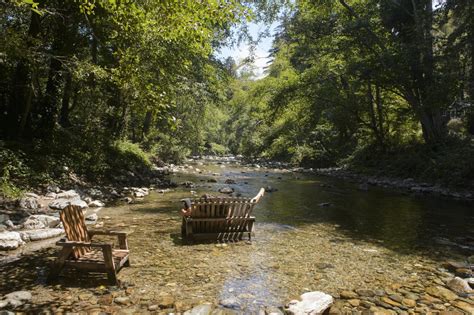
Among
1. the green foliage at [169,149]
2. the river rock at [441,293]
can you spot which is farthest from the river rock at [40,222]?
the green foliage at [169,149]

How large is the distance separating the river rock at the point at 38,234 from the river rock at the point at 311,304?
6144 mm

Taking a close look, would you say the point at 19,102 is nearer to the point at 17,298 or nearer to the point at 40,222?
the point at 40,222

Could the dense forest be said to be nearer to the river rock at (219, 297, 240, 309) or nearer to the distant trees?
the distant trees

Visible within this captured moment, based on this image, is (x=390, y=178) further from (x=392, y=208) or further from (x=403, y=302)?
(x=403, y=302)

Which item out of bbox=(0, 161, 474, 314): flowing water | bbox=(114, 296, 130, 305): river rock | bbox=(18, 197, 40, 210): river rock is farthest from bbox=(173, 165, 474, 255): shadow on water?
bbox=(18, 197, 40, 210): river rock

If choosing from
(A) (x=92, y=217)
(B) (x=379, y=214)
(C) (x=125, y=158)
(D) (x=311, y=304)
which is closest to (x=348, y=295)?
(D) (x=311, y=304)

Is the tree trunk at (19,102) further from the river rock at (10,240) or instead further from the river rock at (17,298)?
the river rock at (17,298)

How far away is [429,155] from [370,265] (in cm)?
1723

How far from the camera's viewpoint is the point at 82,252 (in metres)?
6.25

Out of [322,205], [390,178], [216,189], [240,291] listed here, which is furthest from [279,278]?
[390,178]

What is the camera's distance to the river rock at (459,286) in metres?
5.97

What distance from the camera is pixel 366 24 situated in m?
21.5

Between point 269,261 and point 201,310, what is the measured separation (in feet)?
8.54

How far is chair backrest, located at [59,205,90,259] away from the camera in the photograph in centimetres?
588
